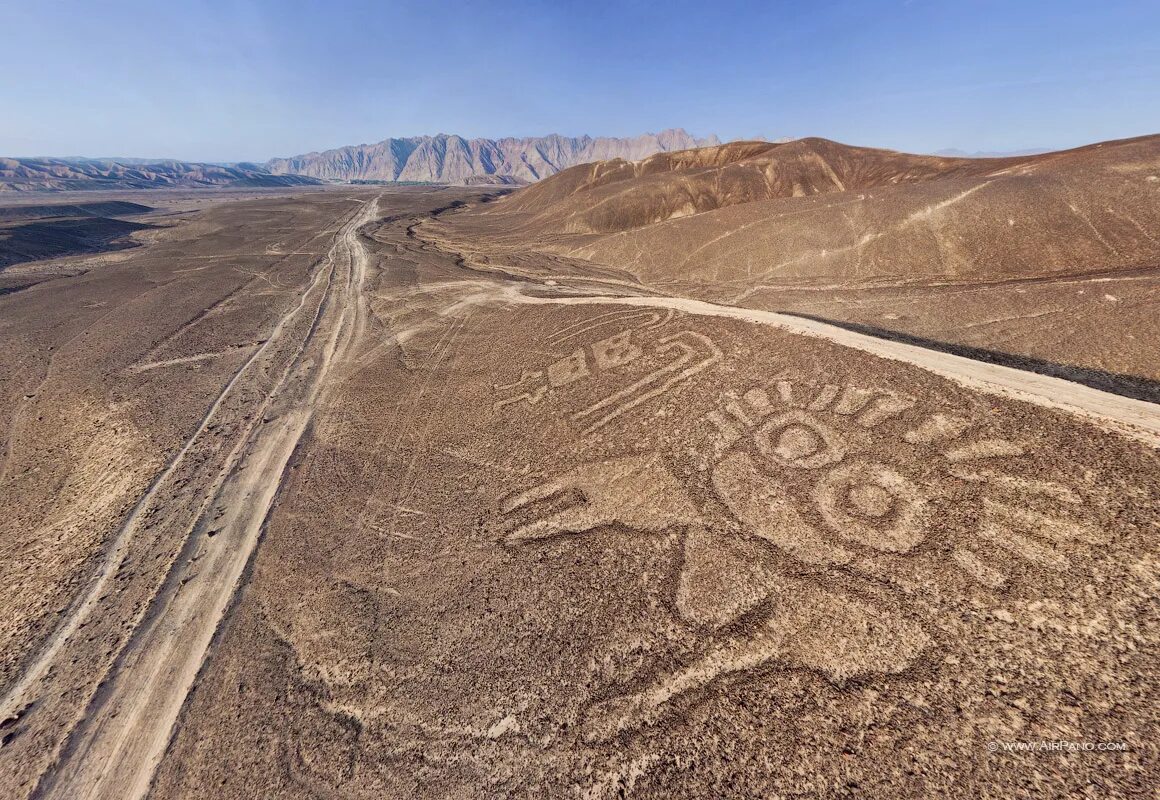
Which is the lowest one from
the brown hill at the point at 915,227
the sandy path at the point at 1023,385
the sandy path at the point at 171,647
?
the sandy path at the point at 171,647

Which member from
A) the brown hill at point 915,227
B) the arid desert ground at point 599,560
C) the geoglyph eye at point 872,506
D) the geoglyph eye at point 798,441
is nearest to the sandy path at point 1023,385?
the arid desert ground at point 599,560

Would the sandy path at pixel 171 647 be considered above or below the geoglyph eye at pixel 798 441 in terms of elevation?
below

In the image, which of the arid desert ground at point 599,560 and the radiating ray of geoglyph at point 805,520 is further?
the radiating ray of geoglyph at point 805,520

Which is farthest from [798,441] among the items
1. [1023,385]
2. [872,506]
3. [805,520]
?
[1023,385]

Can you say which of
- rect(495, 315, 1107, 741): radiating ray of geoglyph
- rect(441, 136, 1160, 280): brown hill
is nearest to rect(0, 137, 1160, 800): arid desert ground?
rect(495, 315, 1107, 741): radiating ray of geoglyph

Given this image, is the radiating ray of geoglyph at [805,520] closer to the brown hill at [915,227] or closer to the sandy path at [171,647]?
the sandy path at [171,647]

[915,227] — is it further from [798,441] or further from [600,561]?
[600,561]
